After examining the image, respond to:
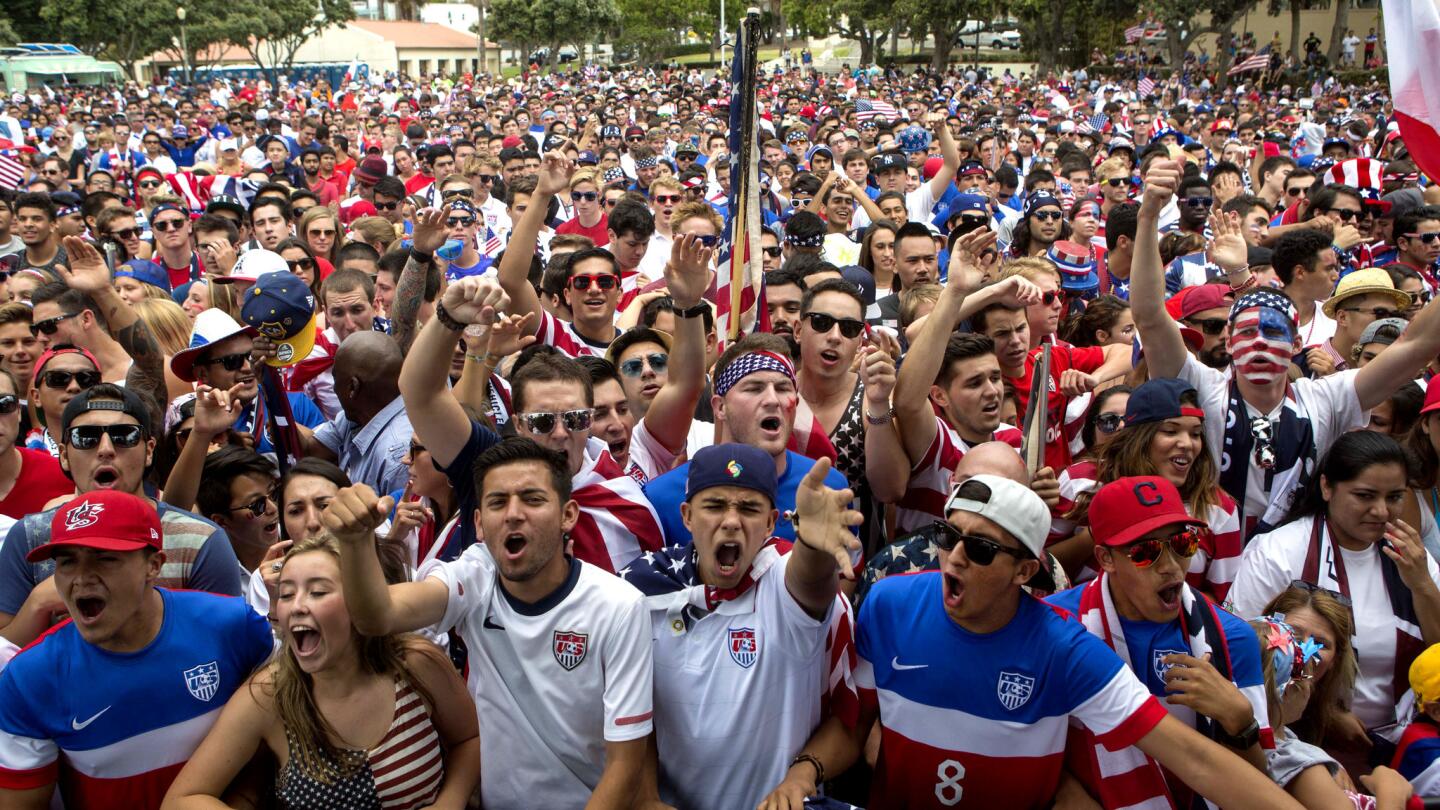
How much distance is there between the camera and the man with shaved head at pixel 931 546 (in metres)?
4.01

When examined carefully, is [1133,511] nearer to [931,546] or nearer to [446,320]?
[931,546]

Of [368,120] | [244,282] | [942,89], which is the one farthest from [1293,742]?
[942,89]

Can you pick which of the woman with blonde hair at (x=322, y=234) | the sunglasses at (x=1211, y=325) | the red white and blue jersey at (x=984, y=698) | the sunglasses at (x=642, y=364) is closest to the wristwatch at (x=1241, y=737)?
the red white and blue jersey at (x=984, y=698)

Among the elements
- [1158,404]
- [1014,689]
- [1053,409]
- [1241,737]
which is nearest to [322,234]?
[1053,409]

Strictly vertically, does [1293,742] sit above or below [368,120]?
below

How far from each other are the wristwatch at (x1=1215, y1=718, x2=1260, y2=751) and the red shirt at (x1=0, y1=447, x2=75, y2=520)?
4476 mm

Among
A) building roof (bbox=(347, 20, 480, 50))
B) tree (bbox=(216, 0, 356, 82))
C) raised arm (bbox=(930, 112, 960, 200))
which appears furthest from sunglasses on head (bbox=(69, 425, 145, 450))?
building roof (bbox=(347, 20, 480, 50))

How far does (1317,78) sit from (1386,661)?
4208 cm

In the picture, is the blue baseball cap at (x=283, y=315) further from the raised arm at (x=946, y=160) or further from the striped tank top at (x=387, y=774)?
the raised arm at (x=946, y=160)

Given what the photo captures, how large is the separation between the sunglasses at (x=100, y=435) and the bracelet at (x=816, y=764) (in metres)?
2.77

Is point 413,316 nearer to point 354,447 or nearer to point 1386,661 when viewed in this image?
point 354,447

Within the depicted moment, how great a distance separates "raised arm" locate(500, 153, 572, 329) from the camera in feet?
18.5

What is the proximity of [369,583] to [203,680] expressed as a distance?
83 cm

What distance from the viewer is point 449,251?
26.5ft
